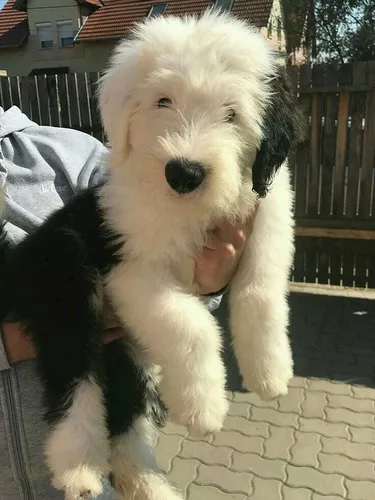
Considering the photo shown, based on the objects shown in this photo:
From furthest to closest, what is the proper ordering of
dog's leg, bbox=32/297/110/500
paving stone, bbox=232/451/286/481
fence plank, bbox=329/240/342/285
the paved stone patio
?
1. fence plank, bbox=329/240/342/285
2. paving stone, bbox=232/451/286/481
3. the paved stone patio
4. dog's leg, bbox=32/297/110/500

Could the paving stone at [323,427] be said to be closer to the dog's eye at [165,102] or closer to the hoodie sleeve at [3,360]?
the hoodie sleeve at [3,360]

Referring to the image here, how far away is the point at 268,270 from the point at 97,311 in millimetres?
629

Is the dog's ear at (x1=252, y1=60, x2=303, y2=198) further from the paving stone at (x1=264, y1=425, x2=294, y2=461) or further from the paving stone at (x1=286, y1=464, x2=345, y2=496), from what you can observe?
the paving stone at (x1=264, y1=425, x2=294, y2=461)

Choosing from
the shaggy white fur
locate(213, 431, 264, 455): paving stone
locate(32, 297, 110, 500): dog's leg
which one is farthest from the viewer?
locate(213, 431, 264, 455): paving stone

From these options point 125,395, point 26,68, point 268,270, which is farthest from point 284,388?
point 26,68

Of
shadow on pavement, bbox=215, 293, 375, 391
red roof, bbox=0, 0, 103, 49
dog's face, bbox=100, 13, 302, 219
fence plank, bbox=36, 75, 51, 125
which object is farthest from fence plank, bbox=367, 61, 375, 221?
red roof, bbox=0, 0, 103, 49

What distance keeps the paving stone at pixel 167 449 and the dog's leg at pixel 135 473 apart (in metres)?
1.81

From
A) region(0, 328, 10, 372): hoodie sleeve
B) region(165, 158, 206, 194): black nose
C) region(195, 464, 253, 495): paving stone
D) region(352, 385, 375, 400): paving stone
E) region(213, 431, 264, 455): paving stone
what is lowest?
region(352, 385, 375, 400): paving stone

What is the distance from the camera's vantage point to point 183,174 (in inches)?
59.6

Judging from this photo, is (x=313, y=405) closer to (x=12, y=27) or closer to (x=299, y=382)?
(x=299, y=382)

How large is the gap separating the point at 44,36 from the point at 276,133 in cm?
2678

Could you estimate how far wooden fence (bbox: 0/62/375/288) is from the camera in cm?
579

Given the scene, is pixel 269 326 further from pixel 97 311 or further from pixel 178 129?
pixel 178 129

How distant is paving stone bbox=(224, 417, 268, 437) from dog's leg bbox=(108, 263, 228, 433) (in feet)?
8.48
